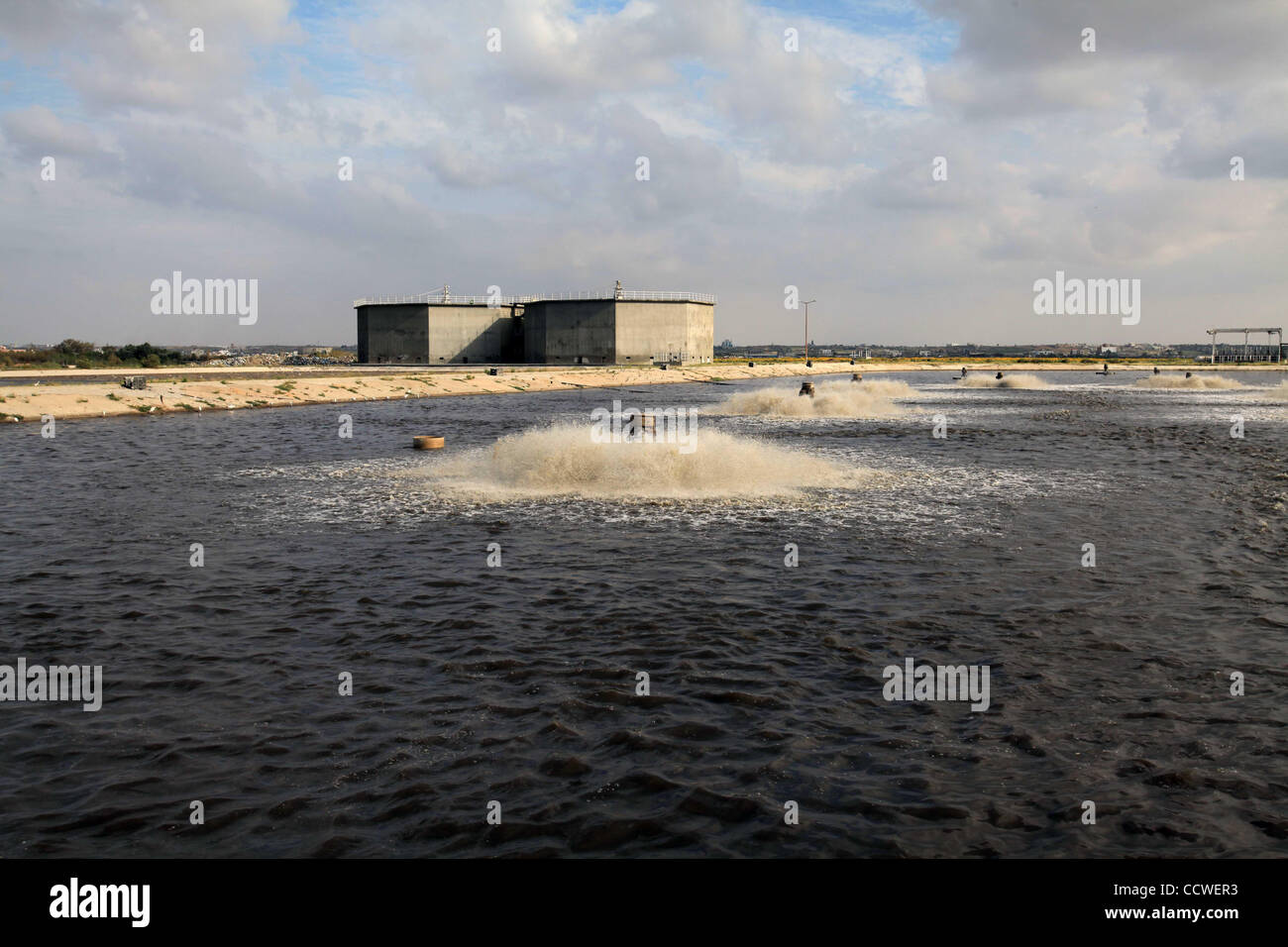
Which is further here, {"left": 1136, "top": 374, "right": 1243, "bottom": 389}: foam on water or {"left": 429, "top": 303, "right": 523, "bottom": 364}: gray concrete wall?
{"left": 429, "top": 303, "right": 523, "bottom": 364}: gray concrete wall

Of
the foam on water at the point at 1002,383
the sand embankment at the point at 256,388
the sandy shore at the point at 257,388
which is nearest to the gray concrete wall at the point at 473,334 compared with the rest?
the sand embankment at the point at 256,388

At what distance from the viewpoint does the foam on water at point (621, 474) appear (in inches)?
847

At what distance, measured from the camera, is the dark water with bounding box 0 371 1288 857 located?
6273mm

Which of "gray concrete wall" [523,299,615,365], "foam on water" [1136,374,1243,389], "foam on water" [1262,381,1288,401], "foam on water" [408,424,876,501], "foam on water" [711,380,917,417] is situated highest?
"gray concrete wall" [523,299,615,365]

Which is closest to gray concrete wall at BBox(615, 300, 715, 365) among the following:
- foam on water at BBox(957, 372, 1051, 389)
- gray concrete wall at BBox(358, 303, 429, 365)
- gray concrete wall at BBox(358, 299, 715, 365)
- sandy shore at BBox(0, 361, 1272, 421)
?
gray concrete wall at BBox(358, 299, 715, 365)

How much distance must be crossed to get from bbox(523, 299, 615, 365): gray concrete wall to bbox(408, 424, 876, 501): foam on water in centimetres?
9726

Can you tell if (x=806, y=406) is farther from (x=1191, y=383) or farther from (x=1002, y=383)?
(x=1191, y=383)

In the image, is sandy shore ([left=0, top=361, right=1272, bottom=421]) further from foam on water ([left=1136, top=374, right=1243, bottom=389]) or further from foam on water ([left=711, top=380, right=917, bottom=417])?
foam on water ([left=1136, top=374, right=1243, bottom=389])

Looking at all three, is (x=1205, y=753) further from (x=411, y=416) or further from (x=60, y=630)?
(x=411, y=416)

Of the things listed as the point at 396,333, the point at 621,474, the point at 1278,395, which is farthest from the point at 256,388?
the point at 1278,395

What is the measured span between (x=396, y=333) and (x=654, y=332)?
38250mm

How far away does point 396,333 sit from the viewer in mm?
127312

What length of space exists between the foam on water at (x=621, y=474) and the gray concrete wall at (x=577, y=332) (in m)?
97.3
